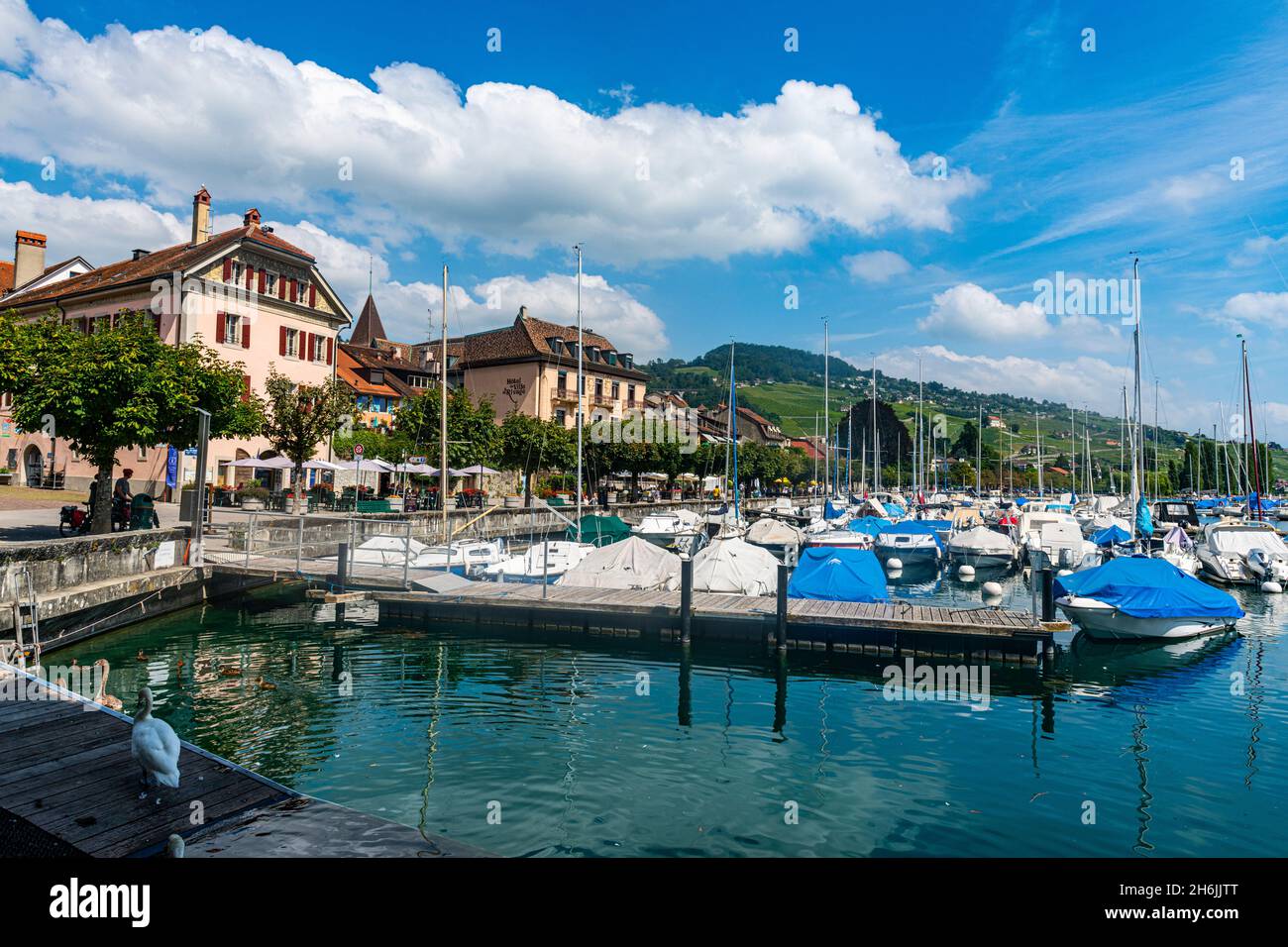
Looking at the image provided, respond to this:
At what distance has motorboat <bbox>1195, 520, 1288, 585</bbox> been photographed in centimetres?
3712

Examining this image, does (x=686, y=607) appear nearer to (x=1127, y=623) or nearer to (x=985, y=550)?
(x=1127, y=623)

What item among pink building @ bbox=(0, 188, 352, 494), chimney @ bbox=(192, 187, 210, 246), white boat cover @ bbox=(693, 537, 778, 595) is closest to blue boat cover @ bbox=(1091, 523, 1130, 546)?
white boat cover @ bbox=(693, 537, 778, 595)

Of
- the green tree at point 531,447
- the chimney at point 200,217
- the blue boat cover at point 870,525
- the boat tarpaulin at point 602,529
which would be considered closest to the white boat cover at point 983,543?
the blue boat cover at point 870,525

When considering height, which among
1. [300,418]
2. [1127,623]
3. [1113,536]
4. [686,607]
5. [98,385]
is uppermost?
[300,418]

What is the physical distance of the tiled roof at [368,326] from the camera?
114 m

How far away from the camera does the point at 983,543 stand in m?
42.8

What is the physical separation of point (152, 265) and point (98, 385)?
32916 mm

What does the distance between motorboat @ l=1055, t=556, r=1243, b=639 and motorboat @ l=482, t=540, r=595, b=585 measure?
1728 centimetres

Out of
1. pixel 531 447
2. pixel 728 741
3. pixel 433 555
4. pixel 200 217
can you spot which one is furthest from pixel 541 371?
pixel 728 741

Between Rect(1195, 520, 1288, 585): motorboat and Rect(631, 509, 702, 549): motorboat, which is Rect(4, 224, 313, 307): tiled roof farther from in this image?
Rect(1195, 520, 1288, 585): motorboat

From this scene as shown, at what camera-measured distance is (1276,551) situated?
38.4 metres

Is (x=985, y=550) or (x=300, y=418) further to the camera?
(x=300, y=418)

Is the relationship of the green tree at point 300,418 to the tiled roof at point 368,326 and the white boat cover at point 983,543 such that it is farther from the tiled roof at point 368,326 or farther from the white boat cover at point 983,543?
the tiled roof at point 368,326

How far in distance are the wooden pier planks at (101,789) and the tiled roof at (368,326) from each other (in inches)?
4350
